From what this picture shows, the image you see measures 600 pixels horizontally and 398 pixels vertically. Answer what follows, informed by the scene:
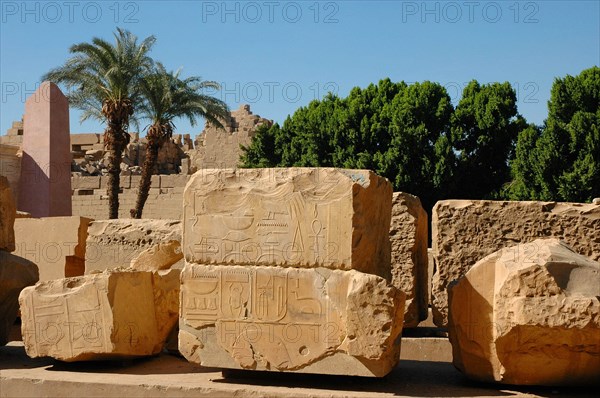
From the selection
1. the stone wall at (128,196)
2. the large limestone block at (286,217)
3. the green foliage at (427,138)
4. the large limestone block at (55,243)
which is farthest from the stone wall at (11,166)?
the large limestone block at (286,217)

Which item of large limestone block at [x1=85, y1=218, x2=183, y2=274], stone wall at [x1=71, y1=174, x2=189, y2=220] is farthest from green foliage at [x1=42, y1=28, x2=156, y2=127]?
large limestone block at [x1=85, y1=218, x2=183, y2=274]

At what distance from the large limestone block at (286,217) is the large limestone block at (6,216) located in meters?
2.26

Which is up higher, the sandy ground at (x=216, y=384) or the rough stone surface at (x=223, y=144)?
the rough stone surface at (x=223, y=144)

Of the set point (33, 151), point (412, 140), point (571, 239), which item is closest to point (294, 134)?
point (412, 140)

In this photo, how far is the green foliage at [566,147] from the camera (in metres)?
19.7

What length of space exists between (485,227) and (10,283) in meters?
4.15

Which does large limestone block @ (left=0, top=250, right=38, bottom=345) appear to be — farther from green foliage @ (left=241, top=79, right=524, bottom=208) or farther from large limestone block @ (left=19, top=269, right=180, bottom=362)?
green foliage @ (left=241, top=79, right=524, bottom=208)

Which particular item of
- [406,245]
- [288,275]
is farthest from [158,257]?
[406,245]

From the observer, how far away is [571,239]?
6988 millimetres

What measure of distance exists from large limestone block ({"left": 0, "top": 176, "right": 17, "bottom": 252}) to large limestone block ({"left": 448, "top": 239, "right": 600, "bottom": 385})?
156 inches

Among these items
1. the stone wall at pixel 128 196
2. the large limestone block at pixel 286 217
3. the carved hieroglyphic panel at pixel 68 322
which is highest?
the stone wall at pixel 128 196

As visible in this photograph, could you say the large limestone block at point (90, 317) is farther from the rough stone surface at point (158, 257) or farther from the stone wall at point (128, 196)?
the stone wall at point (128, 196)

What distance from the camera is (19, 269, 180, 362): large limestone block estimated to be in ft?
18.7

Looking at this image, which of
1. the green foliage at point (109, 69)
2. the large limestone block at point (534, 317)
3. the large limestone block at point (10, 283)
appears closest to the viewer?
the large limestone block at point (534, 317)
